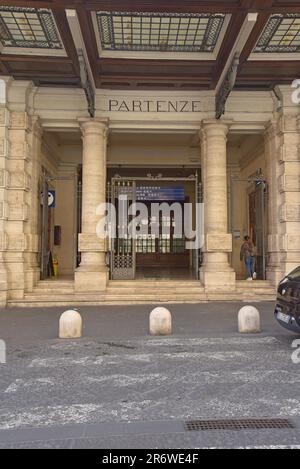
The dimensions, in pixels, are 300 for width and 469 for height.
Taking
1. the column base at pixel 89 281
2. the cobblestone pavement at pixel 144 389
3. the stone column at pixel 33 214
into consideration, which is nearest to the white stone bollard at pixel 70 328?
the cobblestone pavement at pixel 144 389

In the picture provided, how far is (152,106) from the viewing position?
13344mm

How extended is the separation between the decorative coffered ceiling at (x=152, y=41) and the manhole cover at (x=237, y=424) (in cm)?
807

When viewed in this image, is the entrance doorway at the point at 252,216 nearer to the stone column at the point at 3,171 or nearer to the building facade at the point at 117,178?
the building facade at the point at 117,178

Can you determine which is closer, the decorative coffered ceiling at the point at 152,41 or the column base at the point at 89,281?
the decorative coffered ceiling at the point at 152,41

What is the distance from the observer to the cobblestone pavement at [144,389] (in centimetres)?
363

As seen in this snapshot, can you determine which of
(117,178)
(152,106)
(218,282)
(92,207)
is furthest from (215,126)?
(218,282)

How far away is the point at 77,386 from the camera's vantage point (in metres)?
5.05

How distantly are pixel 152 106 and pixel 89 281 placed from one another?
5.54 m

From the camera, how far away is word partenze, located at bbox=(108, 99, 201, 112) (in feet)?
43.7

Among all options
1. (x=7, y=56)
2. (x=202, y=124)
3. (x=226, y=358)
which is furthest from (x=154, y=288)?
(x=7, y=56)

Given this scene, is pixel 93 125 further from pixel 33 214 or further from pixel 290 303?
pixel 290 303

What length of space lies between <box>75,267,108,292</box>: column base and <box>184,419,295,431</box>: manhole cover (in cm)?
876

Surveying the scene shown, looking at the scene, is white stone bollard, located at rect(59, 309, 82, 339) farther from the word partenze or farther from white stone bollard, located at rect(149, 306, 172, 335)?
the word partenze

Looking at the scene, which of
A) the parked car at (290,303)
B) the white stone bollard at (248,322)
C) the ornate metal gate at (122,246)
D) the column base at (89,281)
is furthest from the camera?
the ornate metal gate at (122,246)
